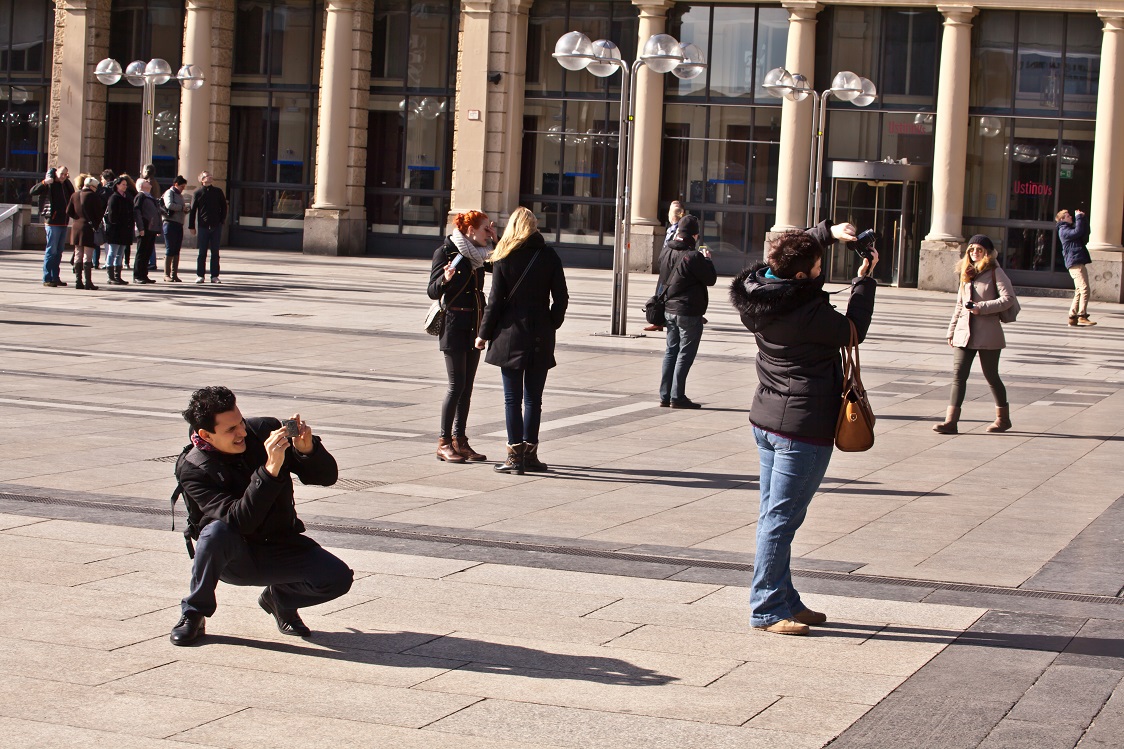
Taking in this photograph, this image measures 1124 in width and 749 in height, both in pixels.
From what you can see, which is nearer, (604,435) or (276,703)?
(276,703)

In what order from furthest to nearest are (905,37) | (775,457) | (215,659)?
1. (905,37)
2. (775,457)
3. (215,659)

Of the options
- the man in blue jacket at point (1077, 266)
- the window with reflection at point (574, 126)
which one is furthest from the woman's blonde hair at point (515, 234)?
the window with reflection at point (574, 126)

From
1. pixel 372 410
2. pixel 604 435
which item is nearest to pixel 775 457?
pixel 604 435

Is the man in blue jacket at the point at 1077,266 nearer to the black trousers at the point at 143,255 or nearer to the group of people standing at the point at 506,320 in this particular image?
the black trousers at the point at 143,255

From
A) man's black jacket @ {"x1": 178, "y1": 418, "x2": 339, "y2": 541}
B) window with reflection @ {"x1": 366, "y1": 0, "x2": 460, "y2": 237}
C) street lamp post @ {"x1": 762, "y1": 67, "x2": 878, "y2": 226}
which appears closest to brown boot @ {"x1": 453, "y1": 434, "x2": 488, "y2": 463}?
man's black jacket @ {"x1": 178, "y1": 418, "x2": 339, "y2": 541}

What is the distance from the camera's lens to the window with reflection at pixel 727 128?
36.1 metres

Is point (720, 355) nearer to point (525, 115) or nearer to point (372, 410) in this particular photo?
point (372, 410)

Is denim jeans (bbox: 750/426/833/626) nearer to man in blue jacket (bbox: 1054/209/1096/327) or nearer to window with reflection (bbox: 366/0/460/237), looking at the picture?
man in blue jacket (bbox: 1054/209/1096/327)

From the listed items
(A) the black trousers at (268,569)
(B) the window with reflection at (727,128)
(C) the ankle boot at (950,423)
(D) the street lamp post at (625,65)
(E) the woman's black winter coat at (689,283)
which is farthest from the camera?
(B) the window with reflection at (727,128)

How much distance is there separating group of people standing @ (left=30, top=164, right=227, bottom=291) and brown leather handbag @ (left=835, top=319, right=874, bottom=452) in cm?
1891

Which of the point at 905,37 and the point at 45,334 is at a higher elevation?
the point at 905,37

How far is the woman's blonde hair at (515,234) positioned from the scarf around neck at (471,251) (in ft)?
0.60

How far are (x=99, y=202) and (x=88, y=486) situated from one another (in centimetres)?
1609

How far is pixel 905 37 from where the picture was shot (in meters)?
35.0
